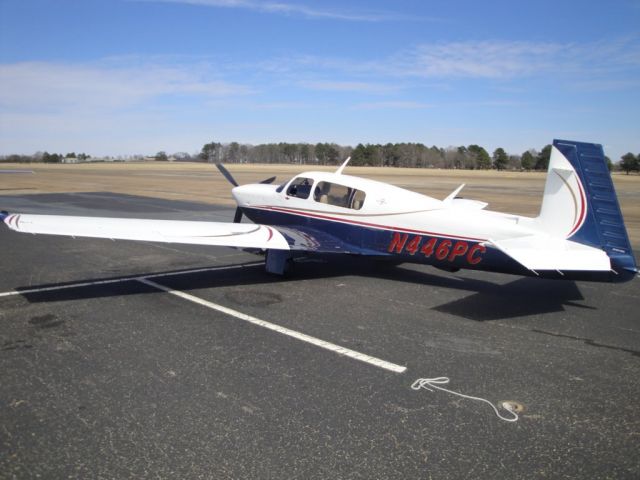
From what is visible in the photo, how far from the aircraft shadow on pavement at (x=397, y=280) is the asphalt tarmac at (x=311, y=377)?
6 cm

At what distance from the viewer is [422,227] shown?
853 cm

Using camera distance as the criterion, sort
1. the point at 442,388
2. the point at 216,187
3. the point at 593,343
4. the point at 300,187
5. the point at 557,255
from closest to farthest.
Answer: the point at 442,388, the point at 593,343, the point at 557,255, the point at 300,187, the point at 216,187

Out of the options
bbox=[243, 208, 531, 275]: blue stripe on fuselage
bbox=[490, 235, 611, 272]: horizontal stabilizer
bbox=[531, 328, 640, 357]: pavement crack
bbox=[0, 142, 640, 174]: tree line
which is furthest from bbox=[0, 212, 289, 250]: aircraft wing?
bbox=[0, 142, 640, 174]: tree line

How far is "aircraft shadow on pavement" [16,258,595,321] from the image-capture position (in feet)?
25.4

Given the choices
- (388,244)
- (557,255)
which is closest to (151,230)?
(388,244)

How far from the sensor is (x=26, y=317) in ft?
22.4

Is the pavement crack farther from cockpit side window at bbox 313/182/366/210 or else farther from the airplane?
cockpit side window at bbox 313/182/366/210

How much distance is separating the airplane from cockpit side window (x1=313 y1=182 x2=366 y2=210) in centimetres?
2

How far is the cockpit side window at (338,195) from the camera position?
950 cm

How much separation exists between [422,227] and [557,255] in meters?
2.38

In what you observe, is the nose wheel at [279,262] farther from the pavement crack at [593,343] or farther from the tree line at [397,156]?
the tree line at [397,156]

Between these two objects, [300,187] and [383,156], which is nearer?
[300,187]

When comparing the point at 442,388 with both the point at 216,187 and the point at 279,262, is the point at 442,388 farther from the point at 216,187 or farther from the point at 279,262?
the point at 216,187

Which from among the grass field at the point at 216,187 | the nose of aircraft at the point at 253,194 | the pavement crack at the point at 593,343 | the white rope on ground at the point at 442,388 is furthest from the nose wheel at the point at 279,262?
the grass field at the point at 216,187
